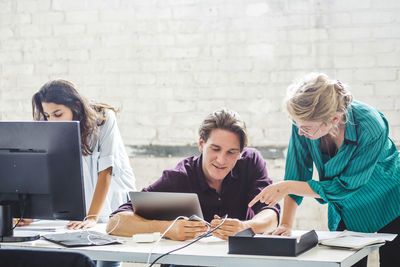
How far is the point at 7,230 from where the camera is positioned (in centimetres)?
218

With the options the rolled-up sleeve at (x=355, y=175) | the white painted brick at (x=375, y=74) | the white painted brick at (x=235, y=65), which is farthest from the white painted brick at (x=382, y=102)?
the rolled-up sleeve at (x=355, y=175)

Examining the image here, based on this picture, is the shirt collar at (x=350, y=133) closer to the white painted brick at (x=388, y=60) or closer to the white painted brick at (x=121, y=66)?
the white painted brick at (x=388, y=60)

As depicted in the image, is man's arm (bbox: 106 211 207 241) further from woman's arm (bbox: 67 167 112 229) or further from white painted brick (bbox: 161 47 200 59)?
white painted brick (bbox: 161 47 200 59)

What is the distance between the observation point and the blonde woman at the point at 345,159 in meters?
2.06

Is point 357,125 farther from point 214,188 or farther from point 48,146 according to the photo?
point 48,146

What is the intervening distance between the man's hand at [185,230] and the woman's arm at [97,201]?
1.45ft

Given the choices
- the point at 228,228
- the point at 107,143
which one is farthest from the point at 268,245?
the point at 107,143

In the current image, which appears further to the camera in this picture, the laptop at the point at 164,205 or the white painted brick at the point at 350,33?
the white painted brick at the point at 350,33

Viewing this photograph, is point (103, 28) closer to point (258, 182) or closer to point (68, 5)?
point (68, 5)

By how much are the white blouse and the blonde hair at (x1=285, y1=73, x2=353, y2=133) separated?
902 millimetres

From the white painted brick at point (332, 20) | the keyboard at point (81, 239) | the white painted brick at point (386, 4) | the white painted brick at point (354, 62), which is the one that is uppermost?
the white painted brick at point (386, 4)

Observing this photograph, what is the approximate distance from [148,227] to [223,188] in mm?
414

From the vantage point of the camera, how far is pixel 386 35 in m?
3.44

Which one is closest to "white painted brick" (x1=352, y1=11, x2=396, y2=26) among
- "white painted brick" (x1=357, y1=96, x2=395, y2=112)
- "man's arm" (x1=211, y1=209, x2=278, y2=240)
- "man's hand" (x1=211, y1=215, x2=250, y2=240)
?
"white painted brick" (x1=357, y1=96, x2=395, y2=112)
